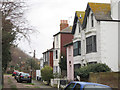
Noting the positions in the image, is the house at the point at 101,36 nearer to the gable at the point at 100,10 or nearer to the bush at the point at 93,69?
the gable at the point at 100,10

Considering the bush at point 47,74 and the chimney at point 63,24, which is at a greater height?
the chimney at point 63,24

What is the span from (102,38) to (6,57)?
10.7 metres

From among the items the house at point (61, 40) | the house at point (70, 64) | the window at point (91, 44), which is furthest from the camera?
the house at point (61, 40)

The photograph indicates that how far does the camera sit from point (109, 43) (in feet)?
86.0

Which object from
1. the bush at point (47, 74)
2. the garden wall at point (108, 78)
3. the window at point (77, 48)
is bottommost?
the bush at point (47, 74)

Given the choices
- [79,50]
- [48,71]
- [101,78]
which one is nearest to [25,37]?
[101,78]

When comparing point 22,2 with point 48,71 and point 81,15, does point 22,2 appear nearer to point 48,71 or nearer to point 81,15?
point 81,15

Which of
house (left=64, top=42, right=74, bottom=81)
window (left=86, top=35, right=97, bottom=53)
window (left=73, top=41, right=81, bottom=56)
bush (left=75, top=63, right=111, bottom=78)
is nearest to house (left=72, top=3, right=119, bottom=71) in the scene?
window (left=86, top=35, right=97, bottom=53)

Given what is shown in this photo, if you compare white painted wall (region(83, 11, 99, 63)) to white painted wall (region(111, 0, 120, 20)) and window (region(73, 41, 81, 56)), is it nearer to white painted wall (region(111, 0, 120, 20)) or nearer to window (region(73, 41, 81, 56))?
white painted wall (region(111, 0, 120, 20))

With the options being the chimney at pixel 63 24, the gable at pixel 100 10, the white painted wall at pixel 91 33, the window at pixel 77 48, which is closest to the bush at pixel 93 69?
the white painted wall at pixel 91 33

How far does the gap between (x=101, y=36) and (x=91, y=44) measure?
225 cm

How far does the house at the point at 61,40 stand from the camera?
4309 centimetres

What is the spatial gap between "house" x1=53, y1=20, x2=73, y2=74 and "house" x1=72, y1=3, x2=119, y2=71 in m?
14.0

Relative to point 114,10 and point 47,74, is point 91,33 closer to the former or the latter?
point 114,10
